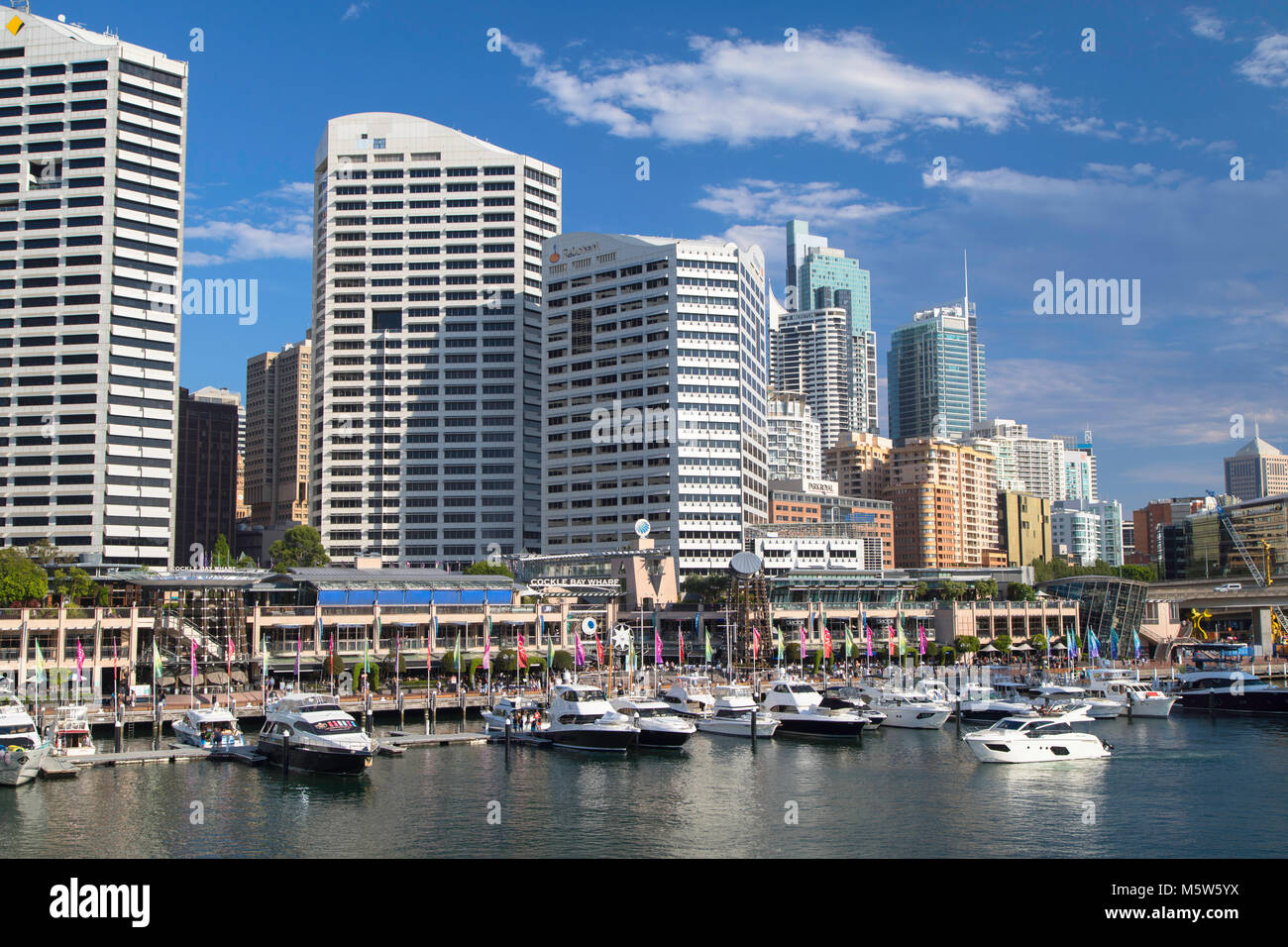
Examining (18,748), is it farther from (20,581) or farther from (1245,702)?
(1245,702)

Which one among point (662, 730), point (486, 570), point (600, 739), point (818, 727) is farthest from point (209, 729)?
point (486, 570)

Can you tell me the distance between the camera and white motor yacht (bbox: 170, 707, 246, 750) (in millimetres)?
78438

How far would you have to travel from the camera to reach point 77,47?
17662 centimetres

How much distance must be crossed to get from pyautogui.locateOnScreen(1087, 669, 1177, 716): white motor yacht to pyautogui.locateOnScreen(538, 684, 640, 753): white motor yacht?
2253 inches

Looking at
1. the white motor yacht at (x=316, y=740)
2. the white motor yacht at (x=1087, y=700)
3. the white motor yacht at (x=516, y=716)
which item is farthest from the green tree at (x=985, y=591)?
the white motor yacht at (x=316, y=740)

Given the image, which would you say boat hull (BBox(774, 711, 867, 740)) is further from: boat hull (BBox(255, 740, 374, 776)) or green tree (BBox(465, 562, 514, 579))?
green tree (BBox(465, 562, 514, 579))

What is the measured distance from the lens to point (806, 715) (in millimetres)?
89812

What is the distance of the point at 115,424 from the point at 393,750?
118598mm

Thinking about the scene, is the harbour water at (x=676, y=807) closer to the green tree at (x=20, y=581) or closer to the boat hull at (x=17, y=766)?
the boat hull at (x=17, y=766)

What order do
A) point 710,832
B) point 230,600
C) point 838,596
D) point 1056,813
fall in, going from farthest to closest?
point 838,596 → point 230,600 → point 1056,813 → point 710,832

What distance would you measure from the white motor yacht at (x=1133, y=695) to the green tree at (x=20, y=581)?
378 feet

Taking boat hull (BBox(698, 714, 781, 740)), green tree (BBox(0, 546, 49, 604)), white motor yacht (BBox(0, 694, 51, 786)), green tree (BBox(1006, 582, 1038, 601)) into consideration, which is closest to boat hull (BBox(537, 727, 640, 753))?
boat hull (BBox(698, 714, 781, 740))
